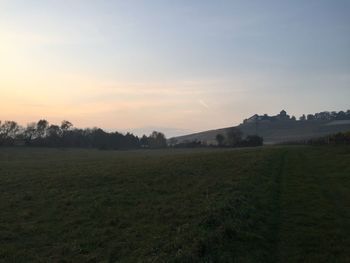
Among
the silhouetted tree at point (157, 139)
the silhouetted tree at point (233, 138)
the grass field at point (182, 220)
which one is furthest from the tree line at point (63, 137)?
the grass field at point (182, 220)

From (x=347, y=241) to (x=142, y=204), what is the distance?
396 inches

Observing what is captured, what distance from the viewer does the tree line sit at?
140m

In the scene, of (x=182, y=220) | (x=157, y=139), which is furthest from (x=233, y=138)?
(x=182, y=220)

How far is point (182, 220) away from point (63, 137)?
13877 cm

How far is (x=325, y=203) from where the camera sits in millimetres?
18750

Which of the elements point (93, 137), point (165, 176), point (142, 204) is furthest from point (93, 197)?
point (93, 137)

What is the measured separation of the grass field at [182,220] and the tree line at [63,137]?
115m

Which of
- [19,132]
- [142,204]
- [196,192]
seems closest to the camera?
[142,204]

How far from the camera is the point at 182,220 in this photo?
16.2 meters

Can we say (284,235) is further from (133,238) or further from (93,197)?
(93,197)

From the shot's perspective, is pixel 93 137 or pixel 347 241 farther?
pixel 93 137

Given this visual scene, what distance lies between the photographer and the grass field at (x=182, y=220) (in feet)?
39.4

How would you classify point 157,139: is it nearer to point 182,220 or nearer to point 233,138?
point 233,138

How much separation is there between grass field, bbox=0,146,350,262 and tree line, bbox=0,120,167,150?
115 m
